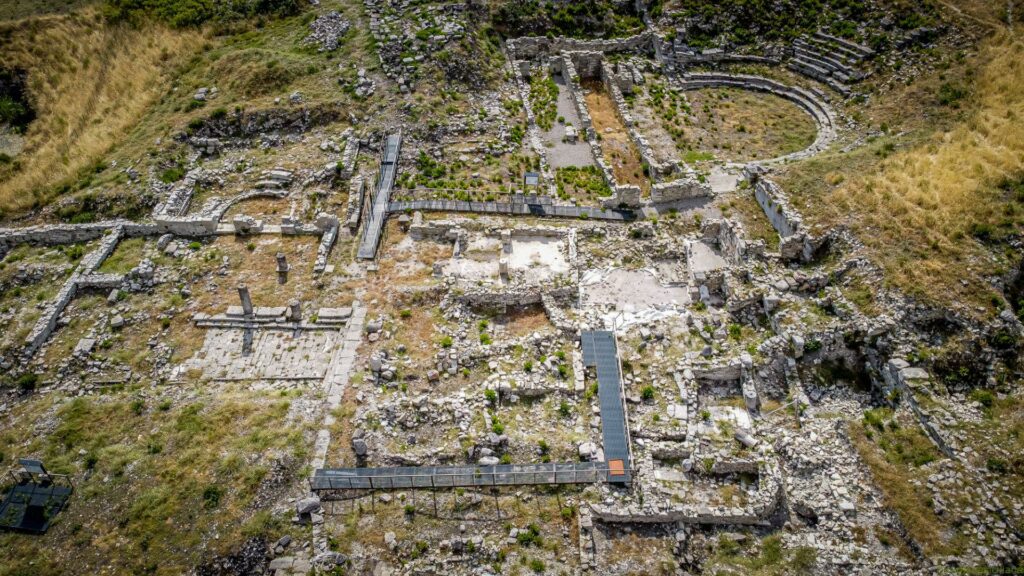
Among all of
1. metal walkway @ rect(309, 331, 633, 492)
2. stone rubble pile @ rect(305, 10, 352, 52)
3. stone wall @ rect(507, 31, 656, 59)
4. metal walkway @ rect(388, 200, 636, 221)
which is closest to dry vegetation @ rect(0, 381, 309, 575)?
metal walkway @ rect(309, 331, 633, 492)

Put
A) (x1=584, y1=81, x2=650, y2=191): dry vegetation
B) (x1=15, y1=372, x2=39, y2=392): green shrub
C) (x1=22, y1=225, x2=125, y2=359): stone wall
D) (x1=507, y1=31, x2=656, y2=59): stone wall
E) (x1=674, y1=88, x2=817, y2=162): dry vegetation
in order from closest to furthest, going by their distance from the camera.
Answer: (x1=15, y1=372, x2=39, y2=392): green shrub
(x1=22, y1=225, x2=125, y2=359): stone wall
(x1=584, y1=81, x2=650, y2=191): dry vegetation
(x1=674, y1=88, x2=817, y2=162): dry vegetation
(x1=507, y1=31, x2=656, y2=59): stone wall

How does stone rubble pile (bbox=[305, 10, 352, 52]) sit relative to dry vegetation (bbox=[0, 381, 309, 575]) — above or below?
above

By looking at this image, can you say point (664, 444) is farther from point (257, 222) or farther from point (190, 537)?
point (257, 222)

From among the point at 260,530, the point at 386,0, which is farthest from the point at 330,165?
the point at 260,530

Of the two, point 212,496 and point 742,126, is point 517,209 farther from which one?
point 212,496

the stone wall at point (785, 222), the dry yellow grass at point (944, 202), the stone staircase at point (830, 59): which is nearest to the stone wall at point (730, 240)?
the stone wall at point (785, 222)

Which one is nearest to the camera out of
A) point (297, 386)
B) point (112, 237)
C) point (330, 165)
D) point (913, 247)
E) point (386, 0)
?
point (297, 386)

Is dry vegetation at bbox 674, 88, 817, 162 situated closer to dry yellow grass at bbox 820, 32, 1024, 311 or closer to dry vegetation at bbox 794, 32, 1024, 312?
dry vegetation at bbox 794, 32, 1024, 312
